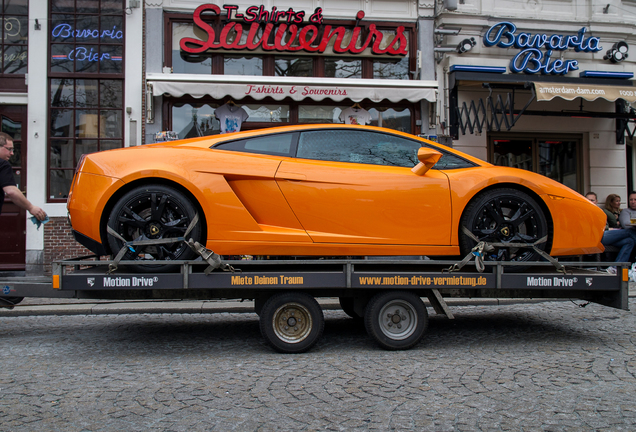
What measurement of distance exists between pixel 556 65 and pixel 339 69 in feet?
15.1

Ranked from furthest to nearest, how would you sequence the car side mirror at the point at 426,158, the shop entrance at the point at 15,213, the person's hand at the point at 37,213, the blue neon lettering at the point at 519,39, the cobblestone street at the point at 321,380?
the blue neon lettering at the point at 519,39 < the shop entrance at the point at 15,213 < the person's hand at the point at 37,213 < the car side mirror at the point at 426,158 < the cobblestone street at the point at 321,380

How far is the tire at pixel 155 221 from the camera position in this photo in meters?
4.26

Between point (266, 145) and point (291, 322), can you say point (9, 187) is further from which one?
point (291, 322)

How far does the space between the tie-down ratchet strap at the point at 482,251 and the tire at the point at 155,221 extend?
2253 millimetres

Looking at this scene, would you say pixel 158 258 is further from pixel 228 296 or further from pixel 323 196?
pixel 323 196

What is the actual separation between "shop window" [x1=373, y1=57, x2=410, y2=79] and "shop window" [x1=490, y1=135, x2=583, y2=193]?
8.14 ft

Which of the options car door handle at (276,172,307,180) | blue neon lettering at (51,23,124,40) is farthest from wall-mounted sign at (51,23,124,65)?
car door handle at (276,172,307,180)

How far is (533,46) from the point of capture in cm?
1086

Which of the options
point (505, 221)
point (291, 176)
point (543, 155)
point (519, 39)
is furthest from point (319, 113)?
point (505, 221)

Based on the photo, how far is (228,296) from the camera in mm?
4414

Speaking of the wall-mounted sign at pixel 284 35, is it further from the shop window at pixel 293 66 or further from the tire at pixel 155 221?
the tire at pixel 155 221

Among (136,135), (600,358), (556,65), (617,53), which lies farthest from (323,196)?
(617,53)

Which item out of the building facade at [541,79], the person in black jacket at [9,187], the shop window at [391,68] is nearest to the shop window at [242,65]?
the shop window at [391,68]

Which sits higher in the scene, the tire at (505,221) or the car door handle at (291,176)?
the car door handle at (291,176)
